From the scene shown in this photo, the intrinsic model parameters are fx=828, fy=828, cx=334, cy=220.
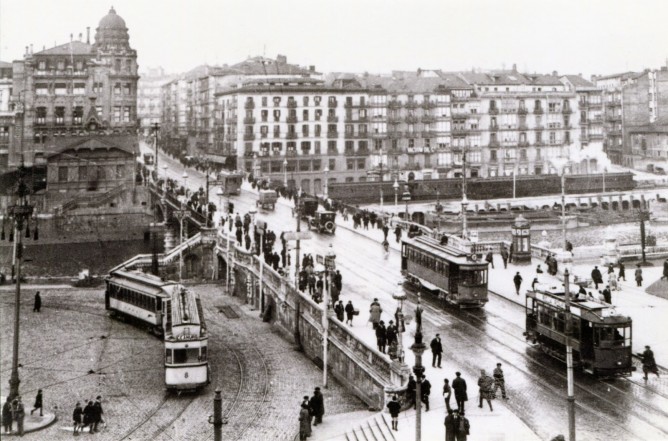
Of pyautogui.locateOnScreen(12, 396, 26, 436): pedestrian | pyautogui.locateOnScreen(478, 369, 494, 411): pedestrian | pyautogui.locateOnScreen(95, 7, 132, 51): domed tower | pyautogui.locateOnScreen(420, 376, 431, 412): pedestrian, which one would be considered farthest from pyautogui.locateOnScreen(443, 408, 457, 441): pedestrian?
pyautogui.locateOnScreen(95, 7, 132, 51): domed tower

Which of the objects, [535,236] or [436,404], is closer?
[436,404]

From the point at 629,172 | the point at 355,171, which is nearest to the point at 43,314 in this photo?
the point at 355,171

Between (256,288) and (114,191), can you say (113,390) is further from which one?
(114,191)

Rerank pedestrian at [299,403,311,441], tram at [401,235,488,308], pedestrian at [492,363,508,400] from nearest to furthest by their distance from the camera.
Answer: pedestrian at [299,403,311,441], pedestrian at [492,363,508,400], tram at [401,235,488,308]

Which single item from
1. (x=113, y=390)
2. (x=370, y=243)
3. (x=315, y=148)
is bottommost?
(x=113, y=390)

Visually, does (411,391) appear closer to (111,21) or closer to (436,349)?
(436,349)

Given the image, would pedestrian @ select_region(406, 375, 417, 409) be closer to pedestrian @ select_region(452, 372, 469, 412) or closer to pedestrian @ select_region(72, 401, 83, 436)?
pedestrian @ select_region(452, 372, 469, 412)

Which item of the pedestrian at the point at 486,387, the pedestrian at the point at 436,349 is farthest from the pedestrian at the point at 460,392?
the pedestrian at the point at 436,349
